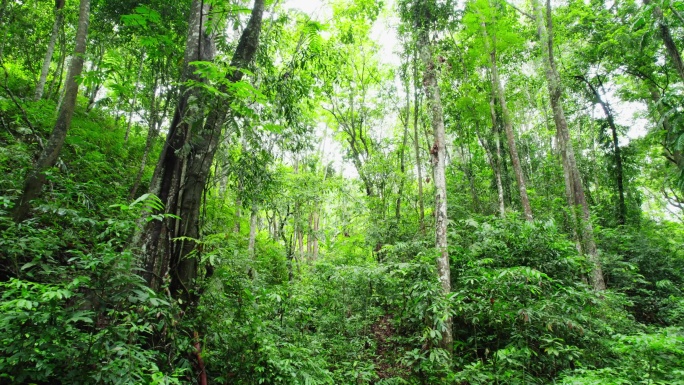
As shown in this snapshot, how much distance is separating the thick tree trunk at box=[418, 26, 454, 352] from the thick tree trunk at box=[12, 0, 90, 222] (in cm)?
637

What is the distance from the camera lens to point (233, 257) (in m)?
4.21

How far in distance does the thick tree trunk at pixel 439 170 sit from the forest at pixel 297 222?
0.17 feet

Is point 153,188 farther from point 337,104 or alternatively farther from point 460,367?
point 337,104

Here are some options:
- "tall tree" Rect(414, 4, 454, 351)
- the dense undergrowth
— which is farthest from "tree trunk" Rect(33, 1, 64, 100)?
"tall tree" Rect(414, 4, 454, 351)

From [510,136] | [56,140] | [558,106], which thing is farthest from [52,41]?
[558,106]

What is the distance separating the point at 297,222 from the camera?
12336 mm

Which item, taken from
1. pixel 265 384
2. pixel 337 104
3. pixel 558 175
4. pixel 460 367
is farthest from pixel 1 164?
pixel 558 175

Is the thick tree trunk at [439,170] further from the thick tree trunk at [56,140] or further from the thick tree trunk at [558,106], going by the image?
the thick tree trunk at [56,140]

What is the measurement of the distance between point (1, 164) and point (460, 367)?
Answer: 27.8 ft

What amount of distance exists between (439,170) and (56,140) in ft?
22.7

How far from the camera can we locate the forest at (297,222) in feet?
10.3

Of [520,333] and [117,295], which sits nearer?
[117,295]

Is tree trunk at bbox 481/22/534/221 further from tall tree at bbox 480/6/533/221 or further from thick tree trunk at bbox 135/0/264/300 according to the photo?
thick tree trunk at bbox 135/0/264/300

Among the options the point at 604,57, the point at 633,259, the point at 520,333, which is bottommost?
the point at 520,333
